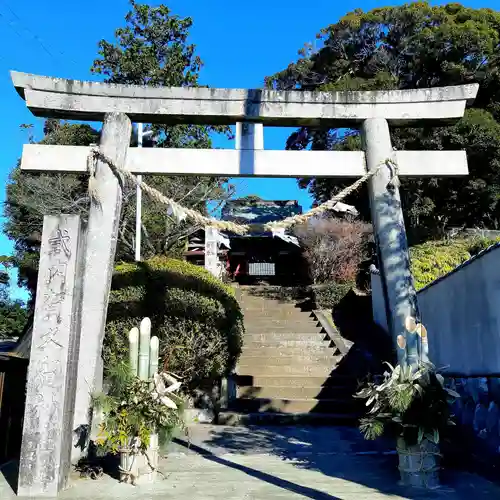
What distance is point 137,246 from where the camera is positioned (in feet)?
48.1

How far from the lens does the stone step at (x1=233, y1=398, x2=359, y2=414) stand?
31.3ft

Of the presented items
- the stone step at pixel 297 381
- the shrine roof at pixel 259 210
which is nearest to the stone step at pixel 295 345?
the stone step at pixel 297 381

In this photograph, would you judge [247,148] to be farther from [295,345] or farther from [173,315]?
[295,345]

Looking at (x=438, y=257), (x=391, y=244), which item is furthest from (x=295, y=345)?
(x=391, y=244)

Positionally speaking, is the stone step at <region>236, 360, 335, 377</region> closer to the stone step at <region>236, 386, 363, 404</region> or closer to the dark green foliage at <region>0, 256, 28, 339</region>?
the stone step at <region>236, 386, 363, 404</region>

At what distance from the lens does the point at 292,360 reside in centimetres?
1162

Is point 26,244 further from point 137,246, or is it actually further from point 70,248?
point 70,248

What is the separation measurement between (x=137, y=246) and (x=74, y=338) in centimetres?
945

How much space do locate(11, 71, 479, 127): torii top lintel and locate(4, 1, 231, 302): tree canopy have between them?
10.1 m

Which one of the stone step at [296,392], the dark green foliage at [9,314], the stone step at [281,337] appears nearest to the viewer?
the stone step at [296,392]

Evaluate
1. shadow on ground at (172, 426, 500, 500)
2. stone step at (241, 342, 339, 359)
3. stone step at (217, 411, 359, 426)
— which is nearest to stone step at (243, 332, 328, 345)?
stone step at (241, 342, 339, 359)

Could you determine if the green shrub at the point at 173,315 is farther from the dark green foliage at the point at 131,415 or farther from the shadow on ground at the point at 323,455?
the dark green foliage at the point at 131,415

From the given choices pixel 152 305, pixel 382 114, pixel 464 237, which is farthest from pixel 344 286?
pixel 382 114

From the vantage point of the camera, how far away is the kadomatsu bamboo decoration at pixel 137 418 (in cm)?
527
